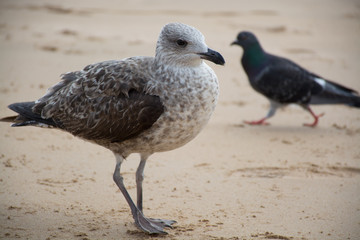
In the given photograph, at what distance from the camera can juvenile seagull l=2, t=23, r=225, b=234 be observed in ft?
13.7

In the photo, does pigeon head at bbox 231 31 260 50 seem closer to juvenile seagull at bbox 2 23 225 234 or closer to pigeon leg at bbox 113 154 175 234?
juvenile seagull at bbox 2 23 225 234

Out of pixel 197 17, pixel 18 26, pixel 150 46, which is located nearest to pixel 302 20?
pixel 197 17

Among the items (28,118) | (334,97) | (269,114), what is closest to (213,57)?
(28,118)

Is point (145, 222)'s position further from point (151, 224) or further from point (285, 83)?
point (285, 83)

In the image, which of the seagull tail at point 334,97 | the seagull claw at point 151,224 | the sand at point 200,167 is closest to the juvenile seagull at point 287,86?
the seagull tail at point 334,97

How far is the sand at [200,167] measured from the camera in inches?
178

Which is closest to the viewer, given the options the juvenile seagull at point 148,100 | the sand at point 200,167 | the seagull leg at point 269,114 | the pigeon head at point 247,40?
the juvenile seagull at point 148,100

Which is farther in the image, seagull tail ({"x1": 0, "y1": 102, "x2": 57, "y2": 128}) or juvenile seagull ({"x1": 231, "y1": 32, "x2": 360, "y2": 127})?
juvenile seagull ({"x1": 231, "y1": 32, "x2": 360, "y2": 127})

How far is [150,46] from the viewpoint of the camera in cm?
1071

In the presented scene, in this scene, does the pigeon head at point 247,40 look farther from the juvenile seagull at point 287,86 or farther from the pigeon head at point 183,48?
the pigeon head at point 183,48

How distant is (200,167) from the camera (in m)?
5.89

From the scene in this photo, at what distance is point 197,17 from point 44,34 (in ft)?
14.0

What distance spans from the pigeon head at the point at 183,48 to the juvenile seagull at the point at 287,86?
3415 mm

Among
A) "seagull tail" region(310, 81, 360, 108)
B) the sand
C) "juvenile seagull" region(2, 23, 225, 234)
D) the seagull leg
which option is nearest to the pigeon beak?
"juvenile seagull" region(2, 23, 225, 234)
